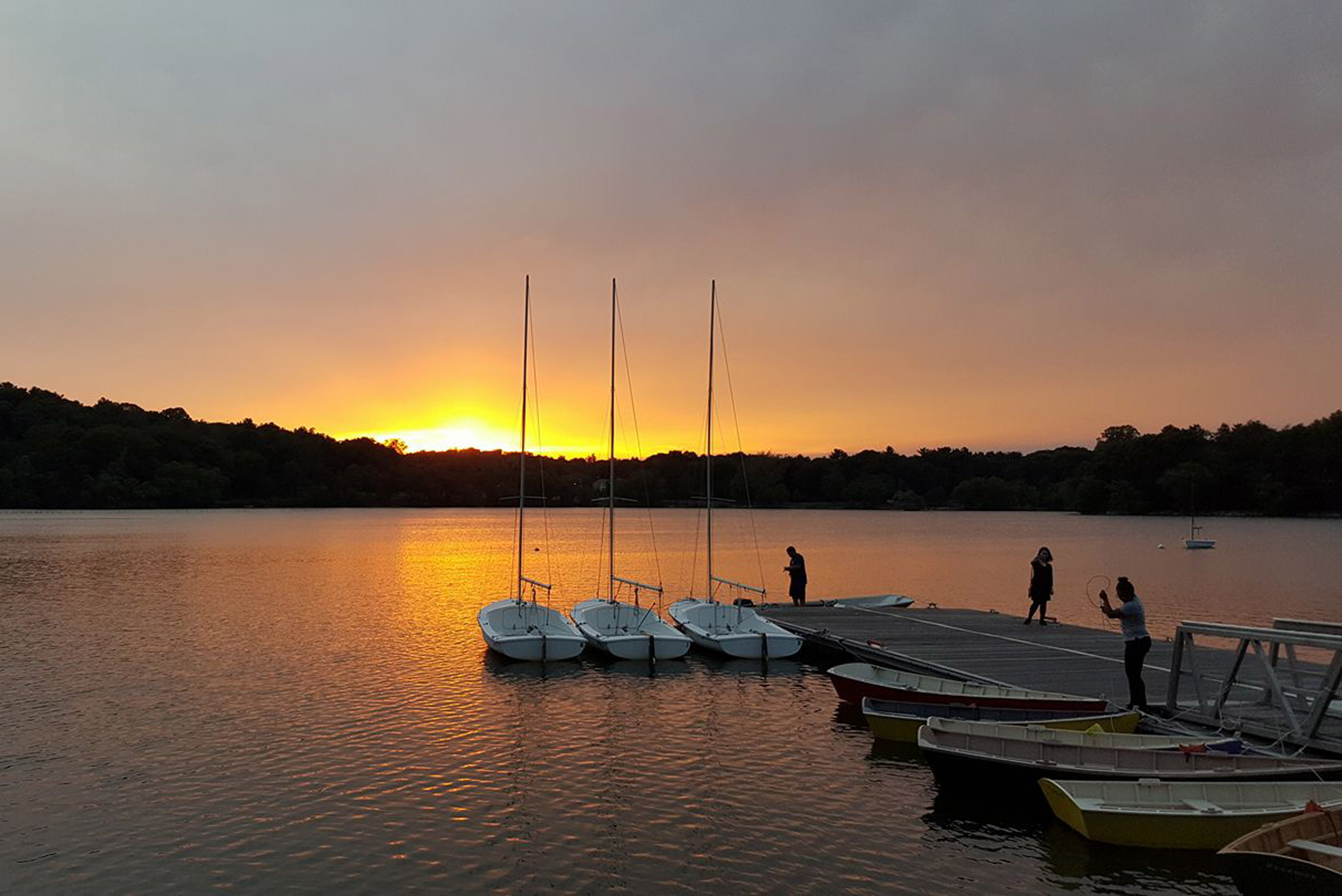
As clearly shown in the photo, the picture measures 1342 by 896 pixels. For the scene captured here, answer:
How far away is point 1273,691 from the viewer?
44.4 ft

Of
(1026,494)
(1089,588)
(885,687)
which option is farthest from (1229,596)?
(1026,494)

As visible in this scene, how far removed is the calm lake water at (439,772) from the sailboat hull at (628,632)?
2.00 feet

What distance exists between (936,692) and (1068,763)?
4.07 m

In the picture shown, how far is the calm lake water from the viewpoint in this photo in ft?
36.6

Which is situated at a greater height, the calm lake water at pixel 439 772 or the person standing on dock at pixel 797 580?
the person standing on dock at pixel 797 580

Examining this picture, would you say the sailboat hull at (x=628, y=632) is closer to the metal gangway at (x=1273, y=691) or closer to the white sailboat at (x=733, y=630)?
the white sailboat at (x=733, y=630)

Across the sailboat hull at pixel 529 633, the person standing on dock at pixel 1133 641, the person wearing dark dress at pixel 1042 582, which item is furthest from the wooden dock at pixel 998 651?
the sailboat hull at pixel 529 633

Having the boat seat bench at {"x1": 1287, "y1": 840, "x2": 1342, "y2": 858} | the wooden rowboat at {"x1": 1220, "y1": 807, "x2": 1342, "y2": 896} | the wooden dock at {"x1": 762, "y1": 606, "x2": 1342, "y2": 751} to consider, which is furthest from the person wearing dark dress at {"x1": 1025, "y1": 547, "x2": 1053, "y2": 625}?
the boat seat bench at {"x1": 1287, "y1": 840, "x2": 1342, "y2": 858}

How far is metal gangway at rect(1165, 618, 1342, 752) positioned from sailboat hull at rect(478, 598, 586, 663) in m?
14.4

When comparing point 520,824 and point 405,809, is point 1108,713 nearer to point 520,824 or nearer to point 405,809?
point 520,824

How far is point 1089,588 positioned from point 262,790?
44.7m

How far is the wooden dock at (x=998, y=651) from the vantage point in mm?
17688

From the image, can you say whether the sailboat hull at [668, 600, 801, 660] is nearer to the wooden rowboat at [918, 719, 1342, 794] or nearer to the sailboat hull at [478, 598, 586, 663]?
the sailboat hull at [478, 598, 586, 663]

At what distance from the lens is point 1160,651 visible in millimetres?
20922
